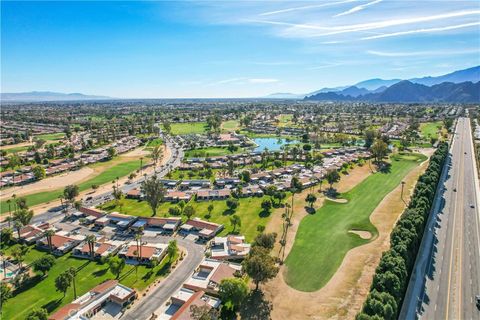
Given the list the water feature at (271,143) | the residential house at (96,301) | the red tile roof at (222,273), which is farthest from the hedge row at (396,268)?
the water feature at (271,143)

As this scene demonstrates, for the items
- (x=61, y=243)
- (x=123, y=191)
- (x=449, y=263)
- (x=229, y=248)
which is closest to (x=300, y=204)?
(x=229, y=248)

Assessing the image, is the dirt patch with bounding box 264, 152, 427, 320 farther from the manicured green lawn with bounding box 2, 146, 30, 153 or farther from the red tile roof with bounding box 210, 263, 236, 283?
the manicured green lawn with bounding box 2, 146, 30, 153

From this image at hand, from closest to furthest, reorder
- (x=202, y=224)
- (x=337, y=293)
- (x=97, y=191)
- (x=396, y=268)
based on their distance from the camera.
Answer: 1. (x=396, y=268)
2. (x=337, y=293)
3. (x=202, y=224)
4. (x=97, y=191)

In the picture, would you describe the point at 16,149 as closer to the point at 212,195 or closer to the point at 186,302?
the point at 212,195

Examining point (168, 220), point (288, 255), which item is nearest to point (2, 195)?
point (168, 220)

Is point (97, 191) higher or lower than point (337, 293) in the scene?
higher

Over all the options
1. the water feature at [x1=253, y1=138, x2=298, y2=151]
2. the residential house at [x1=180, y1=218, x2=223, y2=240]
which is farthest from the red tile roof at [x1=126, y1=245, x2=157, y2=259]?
the water feature at [x1=253, y1=138, x2=298, y2=151]
